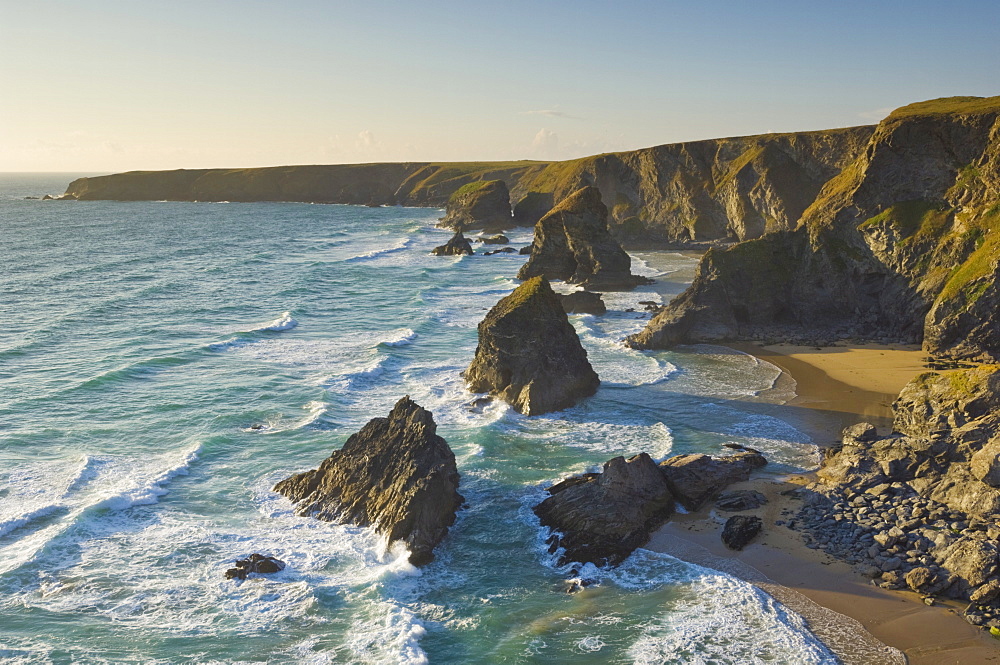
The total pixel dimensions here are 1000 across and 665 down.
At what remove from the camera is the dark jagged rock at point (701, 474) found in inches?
1054

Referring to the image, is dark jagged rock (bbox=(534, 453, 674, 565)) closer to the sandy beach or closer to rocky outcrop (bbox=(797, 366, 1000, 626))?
the sandy beach

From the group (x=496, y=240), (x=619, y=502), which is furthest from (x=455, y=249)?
(x=619, y=502)

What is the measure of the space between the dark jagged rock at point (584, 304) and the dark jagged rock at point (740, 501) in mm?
32553

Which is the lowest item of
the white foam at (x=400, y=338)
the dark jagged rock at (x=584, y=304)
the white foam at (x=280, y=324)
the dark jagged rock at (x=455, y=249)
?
the white foam at (x=400, y=338)

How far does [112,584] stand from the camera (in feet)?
74.8

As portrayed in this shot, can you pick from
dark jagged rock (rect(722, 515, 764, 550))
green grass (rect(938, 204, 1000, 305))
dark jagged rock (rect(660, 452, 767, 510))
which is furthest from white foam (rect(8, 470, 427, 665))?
green grass (rect(938, 204, 1000, 305))

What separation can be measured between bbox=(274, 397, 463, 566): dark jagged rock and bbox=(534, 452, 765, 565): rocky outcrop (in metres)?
3.91

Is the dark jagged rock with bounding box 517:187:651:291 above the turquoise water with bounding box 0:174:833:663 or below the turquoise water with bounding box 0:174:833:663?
above

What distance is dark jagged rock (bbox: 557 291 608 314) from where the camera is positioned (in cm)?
5872

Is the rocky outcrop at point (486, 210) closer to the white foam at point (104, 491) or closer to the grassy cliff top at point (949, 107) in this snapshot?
the grassy cliff top at point (949, 107)

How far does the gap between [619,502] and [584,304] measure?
3500 centimetres

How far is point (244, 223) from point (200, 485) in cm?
12362

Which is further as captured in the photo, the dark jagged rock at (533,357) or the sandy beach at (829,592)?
the dark jagged rock at (533,357)

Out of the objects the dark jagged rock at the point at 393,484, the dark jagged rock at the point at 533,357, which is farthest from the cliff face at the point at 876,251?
the dark jagged rock at the point at 393,484
